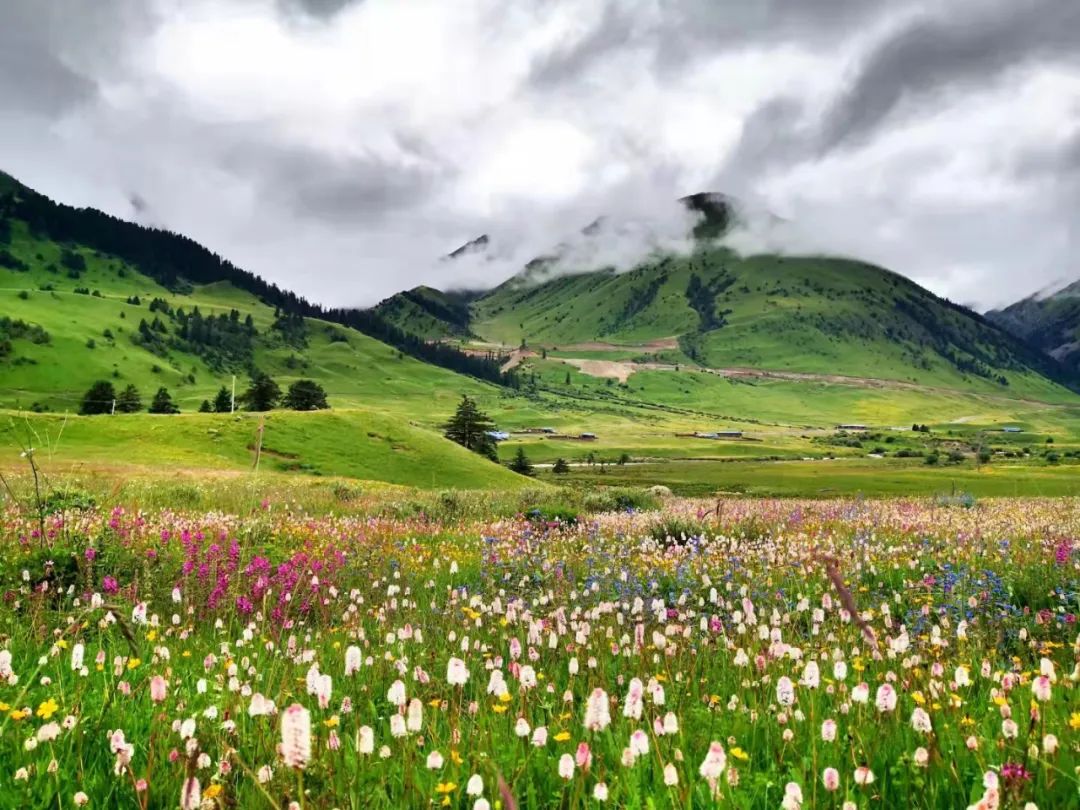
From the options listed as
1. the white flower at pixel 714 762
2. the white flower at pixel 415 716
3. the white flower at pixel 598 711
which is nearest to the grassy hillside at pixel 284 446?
the white flower at pixel 415 716

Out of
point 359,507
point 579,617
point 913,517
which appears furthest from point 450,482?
point 579,617

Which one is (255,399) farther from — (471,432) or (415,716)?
(415,716)

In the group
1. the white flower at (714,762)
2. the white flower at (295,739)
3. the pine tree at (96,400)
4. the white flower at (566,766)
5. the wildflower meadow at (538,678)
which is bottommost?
the pine tree at (96,400)

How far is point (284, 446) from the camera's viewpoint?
66.0 metres

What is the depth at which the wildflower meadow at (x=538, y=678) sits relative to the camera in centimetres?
301

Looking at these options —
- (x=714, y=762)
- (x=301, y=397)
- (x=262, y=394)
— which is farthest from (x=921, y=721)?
(x=301, y=397)

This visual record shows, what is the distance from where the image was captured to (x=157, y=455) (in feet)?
194

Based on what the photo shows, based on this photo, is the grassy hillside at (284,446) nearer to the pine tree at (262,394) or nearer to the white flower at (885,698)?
the pine tree at (262,394)

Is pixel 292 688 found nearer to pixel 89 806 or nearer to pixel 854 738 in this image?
pixel 89 806

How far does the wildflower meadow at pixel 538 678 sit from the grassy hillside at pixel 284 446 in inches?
1975

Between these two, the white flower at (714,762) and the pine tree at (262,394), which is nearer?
the white flower at (714,762)

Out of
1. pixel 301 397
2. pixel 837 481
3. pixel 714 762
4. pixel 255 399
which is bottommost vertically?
pixel 837 481

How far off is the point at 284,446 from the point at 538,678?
6521cm

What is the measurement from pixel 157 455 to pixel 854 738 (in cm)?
6499
